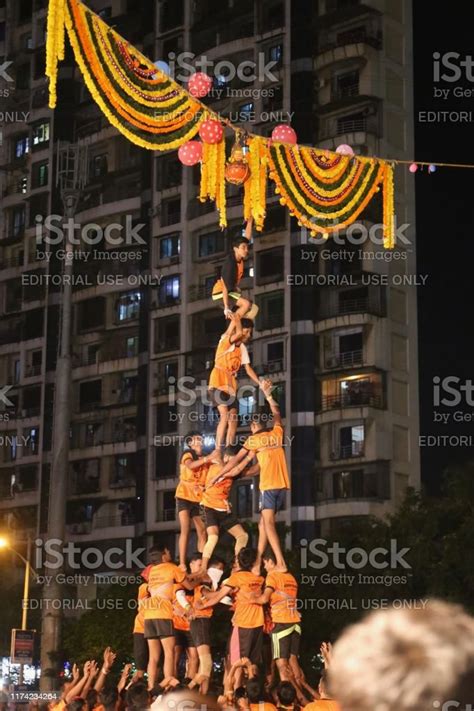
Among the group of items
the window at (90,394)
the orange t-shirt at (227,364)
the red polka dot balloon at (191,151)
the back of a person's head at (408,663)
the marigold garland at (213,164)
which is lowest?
the back of a person's head at (408,663)

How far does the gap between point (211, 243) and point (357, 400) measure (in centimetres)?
1002

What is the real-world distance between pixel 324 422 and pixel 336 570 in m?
12.9

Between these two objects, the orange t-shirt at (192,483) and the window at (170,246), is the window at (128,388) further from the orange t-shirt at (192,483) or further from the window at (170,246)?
the orange t-shirt at (192,483)

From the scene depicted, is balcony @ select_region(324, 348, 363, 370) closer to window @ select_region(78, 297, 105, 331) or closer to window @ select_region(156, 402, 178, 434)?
window @ select_region(156, 402, 178, 434)

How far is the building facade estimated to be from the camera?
48.6 m

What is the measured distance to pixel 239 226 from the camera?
51875mm

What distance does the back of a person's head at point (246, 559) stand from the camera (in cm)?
1725

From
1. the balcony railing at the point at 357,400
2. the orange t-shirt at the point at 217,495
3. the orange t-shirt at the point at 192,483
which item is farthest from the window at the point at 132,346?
the orange t-shirt at the point at 217,495

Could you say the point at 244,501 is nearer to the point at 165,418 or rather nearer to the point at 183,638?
the point at 165,418

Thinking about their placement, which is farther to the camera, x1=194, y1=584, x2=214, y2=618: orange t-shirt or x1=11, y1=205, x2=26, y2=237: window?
x1=11, y1=205, x2=26, y2=237: window

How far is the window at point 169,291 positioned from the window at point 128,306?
59.7 inches

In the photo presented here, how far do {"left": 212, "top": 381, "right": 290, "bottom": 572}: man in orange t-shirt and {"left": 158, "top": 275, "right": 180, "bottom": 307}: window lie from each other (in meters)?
35.6

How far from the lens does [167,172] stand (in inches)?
2188

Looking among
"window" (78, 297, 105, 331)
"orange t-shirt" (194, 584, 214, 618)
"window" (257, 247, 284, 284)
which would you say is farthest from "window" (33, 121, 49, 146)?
"orange t-shirt" (194, 584, 214, 618)
